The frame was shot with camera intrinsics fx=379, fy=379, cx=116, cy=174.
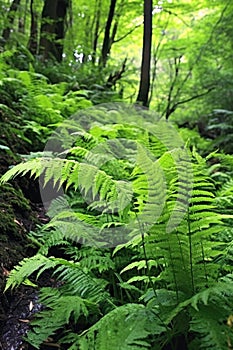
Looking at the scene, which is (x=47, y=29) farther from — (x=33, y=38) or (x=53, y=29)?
(x=33, y=38)

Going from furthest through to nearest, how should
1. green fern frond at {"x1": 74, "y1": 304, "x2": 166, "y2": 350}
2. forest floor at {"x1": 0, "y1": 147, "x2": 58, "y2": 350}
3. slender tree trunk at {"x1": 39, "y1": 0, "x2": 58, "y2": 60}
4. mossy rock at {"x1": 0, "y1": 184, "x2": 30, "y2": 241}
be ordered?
1. slender tree trunk at {"x1": 39, "y1": 0, "x2": 58, "y2": 60}
2. mossy rock at {"x1": 0, "y1": 184, "x2": 30, "y2": 241}
3. forest floor at {"x1": 0, "y1": 147, "x2": 58, "y2": 350}
4. green fern frond at {"x1": 74, "y1": 304, "x2": 166, "y2": 350}

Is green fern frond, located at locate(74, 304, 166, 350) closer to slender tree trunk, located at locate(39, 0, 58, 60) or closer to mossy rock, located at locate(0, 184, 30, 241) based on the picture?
mossy rock, located at locate(0, 184, 30, 241)

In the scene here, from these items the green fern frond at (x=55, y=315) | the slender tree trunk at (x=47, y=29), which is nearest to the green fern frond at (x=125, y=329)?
the green fern frond at (x=55, y=315)

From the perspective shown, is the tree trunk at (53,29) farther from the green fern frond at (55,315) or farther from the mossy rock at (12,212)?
the green fern frond at (55,315)

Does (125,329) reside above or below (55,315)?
above

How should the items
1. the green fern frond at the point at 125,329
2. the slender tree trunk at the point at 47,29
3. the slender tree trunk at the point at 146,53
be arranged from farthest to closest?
the slender tree trunk at the point at 47,29, the slender tree trunk at the point at 146,53, the green fern frond at the point at 125,329

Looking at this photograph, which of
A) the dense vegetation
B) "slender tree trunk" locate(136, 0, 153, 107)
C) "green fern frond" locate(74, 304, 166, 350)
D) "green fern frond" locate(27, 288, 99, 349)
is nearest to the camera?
"green fern frond" locate(74, 304, 166, 350)

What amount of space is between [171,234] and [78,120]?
2.98 metres

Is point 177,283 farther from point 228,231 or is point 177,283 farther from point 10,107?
point 10,107

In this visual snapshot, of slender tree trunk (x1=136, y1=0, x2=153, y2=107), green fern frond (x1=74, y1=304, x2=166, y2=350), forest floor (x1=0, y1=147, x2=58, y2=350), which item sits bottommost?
forest floor (x1=0, y1=147, x2=58, y2=350)

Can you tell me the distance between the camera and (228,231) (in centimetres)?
211

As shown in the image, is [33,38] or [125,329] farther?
[33,38]

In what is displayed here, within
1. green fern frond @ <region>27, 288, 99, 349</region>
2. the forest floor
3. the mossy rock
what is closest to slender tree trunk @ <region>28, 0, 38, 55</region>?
the forest floor

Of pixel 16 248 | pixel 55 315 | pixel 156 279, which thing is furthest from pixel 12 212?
pixel 156 279
